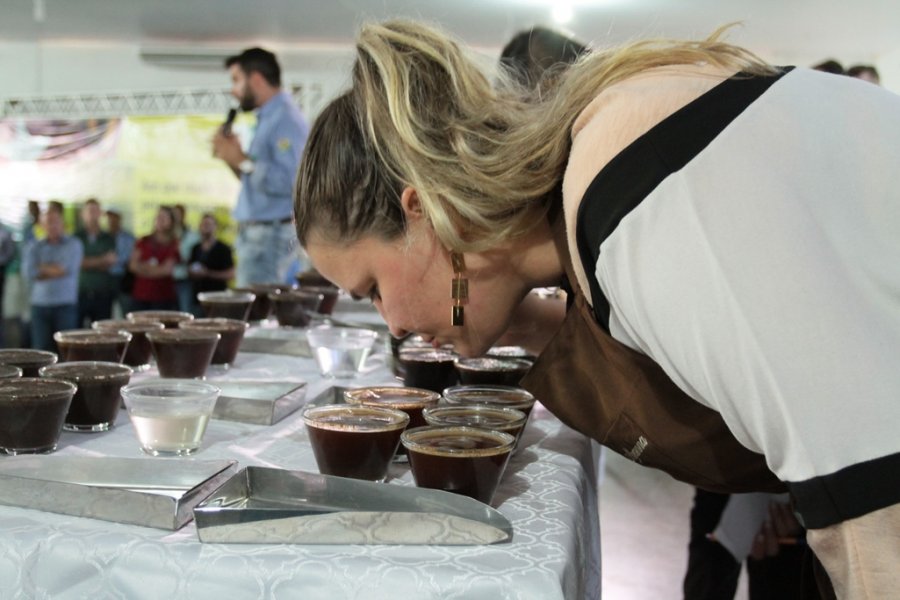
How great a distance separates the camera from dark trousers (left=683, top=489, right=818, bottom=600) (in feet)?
7.00

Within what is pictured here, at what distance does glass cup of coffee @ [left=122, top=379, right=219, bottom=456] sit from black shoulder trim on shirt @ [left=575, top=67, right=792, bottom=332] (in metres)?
0.57

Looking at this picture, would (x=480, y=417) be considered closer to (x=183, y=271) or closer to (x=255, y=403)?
(x=255, y=403)

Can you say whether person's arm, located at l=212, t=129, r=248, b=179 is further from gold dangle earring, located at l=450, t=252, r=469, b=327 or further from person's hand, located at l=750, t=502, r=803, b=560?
gold dangle earring, located at l=450, t=252, r=469, b=327

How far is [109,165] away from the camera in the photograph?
9141mm

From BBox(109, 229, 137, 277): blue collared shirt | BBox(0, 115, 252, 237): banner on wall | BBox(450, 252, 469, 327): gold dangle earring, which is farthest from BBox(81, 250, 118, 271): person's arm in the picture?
BBox(450, 252, 469, 327): gold dangle earring

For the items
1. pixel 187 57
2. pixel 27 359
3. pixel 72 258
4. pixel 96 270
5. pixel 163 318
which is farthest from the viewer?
pixel 187 57

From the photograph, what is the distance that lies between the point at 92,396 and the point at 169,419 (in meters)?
0.16

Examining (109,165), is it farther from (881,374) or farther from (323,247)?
(881,374)

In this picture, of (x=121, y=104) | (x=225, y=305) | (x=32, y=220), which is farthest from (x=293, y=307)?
(x=121, y=104)

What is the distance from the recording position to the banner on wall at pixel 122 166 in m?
8.89

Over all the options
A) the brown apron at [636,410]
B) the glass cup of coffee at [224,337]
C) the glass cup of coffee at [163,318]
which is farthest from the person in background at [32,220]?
the brown apron at [636,410]

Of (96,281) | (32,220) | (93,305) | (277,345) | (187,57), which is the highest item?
(187,57)

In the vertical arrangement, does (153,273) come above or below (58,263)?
below

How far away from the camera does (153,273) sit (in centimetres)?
714
